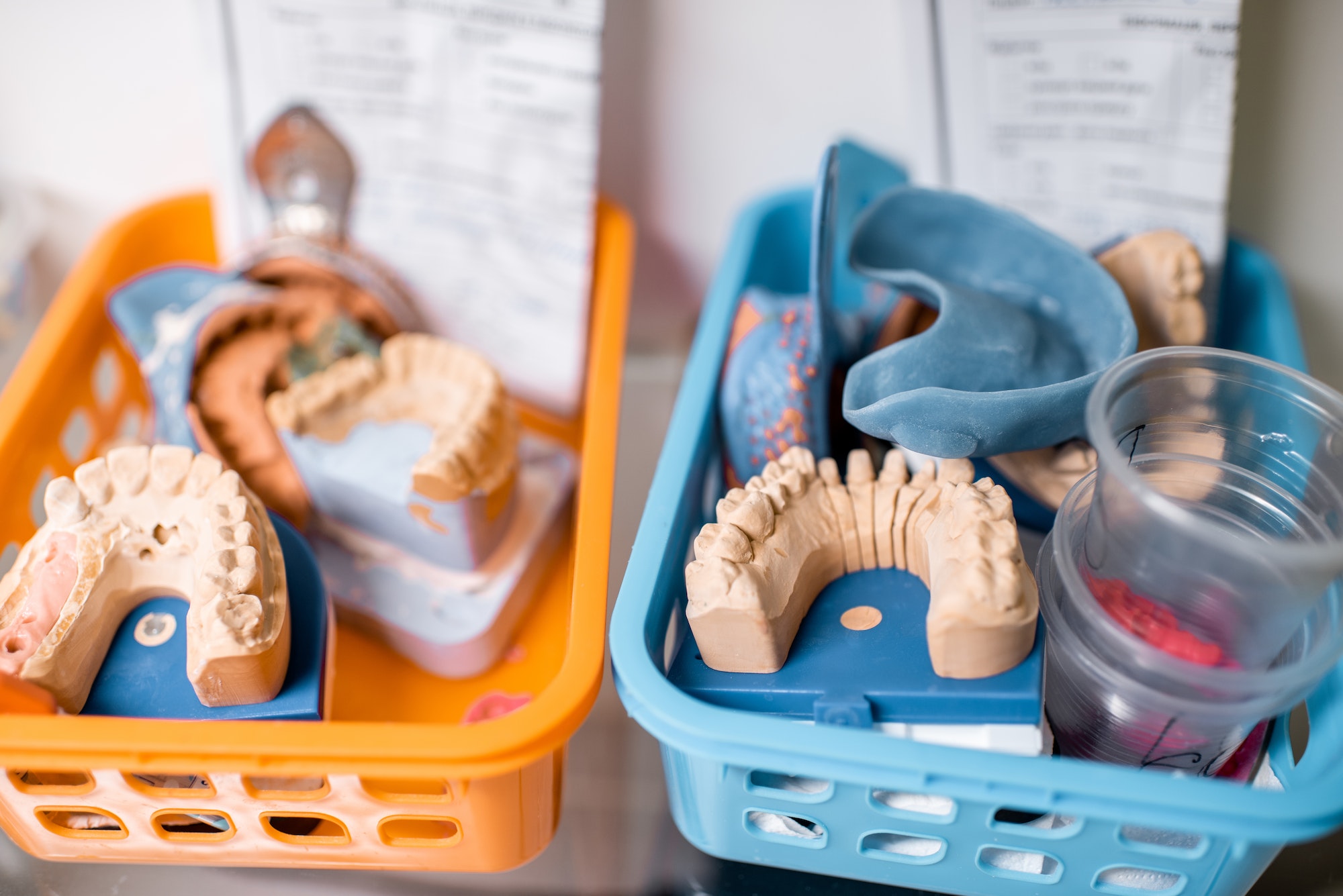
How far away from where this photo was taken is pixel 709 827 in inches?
21.7

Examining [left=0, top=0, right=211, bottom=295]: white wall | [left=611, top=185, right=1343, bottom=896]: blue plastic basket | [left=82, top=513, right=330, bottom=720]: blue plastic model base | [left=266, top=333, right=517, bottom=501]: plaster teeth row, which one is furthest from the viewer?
[left=0, top=0, right=211, bottom=295]: white wall

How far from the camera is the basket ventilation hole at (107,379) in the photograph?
0.81 metres

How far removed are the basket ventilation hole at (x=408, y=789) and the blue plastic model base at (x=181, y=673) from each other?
51mm

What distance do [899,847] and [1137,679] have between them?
0.52 ft

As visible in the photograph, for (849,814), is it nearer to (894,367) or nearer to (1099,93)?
(894,367)

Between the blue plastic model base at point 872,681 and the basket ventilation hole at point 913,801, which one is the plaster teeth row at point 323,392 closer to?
the blue plastic model base at point 872,681

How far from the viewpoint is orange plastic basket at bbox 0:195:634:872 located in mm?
489

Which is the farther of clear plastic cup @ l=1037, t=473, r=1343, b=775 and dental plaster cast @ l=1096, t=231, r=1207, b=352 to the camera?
dental plaster cast @ l=1096, t=231, r=1207, b=352

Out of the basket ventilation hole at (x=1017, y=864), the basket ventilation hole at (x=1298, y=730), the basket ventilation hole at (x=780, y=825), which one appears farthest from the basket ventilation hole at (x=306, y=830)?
the basket ventilation hole at (x=1298, y=730)

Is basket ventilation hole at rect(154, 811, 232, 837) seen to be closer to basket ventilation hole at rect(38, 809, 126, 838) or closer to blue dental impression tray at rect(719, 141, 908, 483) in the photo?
basket ventilation hole at rect(38, 809, 126, 838)

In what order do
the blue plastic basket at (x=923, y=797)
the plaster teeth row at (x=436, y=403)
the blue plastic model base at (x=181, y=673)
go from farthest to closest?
the plaster teeth row at (x=436, y=403), the blue plastic model base at (x=181, y=673), the blue plastic basket at (x=923, y=797)

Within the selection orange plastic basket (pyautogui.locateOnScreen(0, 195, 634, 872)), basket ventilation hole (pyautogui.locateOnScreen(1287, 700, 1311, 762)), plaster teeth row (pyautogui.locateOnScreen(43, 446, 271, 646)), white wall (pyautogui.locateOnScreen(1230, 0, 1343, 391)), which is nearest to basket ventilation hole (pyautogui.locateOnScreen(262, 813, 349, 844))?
orange plastic basket (pyautogui.locateOnScreen(0, 195, 634, 872))

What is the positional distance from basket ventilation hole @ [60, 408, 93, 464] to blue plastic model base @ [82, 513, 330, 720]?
0.22 metres

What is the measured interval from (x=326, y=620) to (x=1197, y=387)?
0.52m
